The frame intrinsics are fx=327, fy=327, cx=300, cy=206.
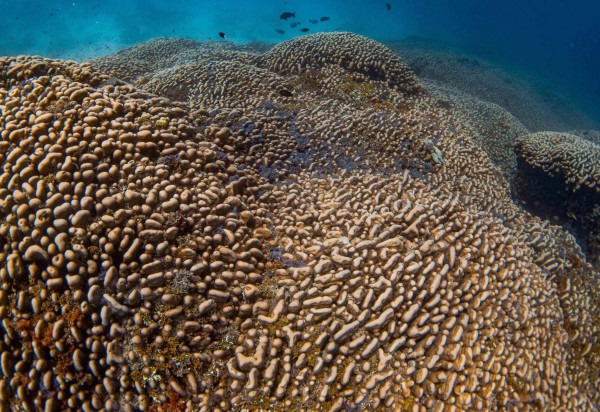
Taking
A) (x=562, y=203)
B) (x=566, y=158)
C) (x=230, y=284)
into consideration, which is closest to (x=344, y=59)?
(x=566, y=158)

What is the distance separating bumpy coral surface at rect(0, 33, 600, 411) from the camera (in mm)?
2391

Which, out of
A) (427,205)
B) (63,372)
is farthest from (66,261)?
(427,205)

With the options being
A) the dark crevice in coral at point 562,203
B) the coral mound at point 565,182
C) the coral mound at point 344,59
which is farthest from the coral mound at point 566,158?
the coral mound at point 344,59

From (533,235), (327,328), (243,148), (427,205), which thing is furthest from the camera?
(533,235)

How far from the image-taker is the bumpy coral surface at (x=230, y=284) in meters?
2.39

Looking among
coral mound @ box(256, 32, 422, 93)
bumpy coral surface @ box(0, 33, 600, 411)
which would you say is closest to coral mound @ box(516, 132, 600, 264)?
coral mound @ box(256, 32, 422, 93)

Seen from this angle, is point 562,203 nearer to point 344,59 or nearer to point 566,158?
point 566,158

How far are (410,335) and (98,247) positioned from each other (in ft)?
8.68

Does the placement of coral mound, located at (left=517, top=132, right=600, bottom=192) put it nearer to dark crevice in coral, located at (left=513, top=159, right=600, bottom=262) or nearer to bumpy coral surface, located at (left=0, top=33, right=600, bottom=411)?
dark crevice in coral, located at (left=513, top=159, right=600, bottom=262)

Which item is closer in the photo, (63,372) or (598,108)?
(63,372)

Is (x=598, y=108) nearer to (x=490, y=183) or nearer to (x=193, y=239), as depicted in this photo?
(x=490, y=183)

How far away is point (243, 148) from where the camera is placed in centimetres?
448

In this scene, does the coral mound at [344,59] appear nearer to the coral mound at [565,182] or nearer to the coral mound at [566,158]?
the coral mound at [566,158]

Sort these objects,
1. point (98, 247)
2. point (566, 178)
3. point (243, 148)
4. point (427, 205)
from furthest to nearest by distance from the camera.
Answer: point (566, 178) < point (243, 148) < point (427, 205) < point (98, 247)
